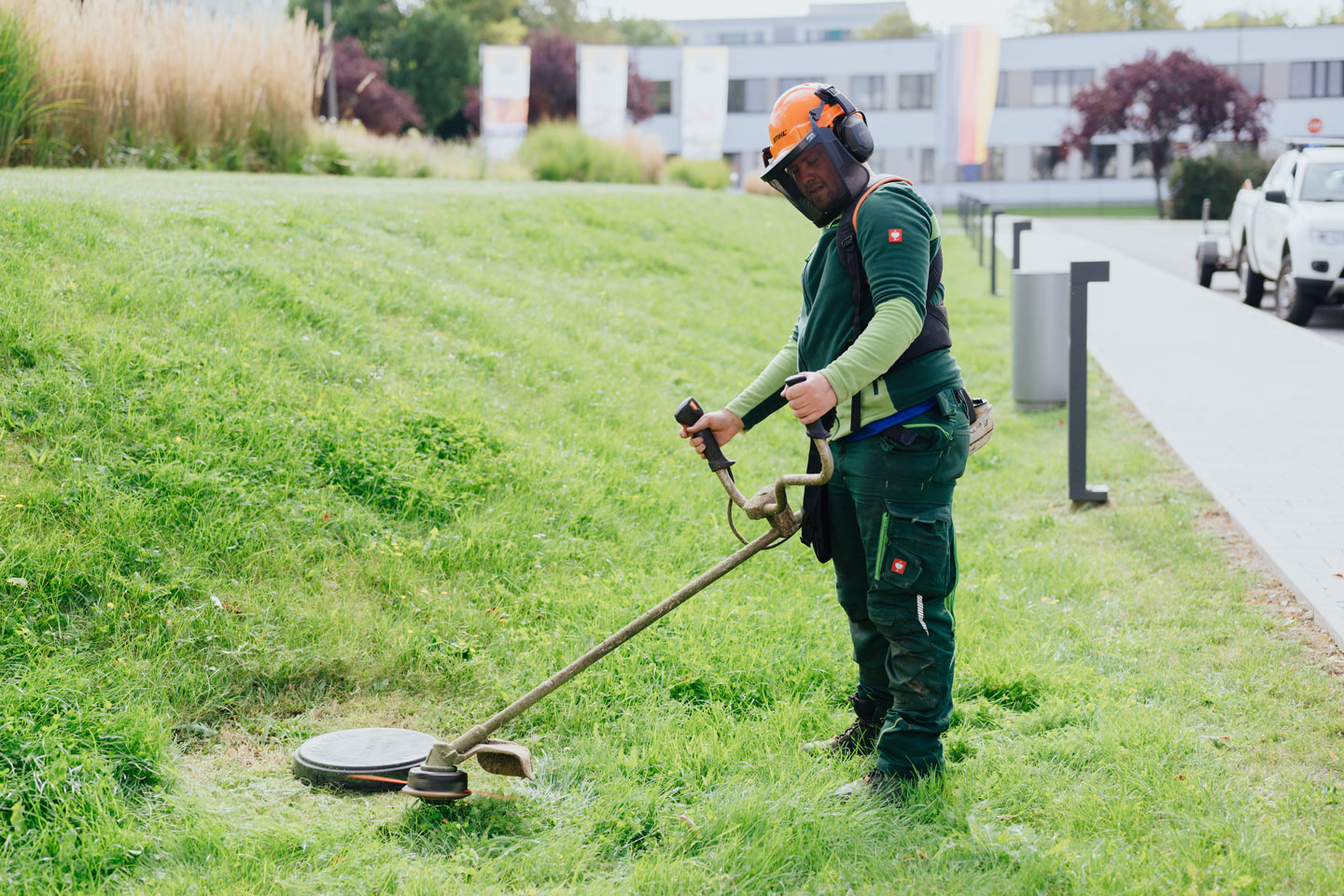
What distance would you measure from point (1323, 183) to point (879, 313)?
12619 mm

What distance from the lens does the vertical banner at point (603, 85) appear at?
90.2 ft

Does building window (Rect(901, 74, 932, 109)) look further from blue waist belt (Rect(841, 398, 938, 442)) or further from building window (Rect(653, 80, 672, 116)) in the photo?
blue waist belt (Rect(841, 398, 938, 442))

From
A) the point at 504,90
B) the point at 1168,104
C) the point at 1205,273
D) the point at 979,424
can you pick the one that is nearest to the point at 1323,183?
the point at 1205,273

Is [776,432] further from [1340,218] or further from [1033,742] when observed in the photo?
[1340,218]

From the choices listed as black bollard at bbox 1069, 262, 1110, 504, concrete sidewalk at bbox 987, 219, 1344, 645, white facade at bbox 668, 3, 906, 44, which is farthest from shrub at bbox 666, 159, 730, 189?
white facade at bbox 668, 3, 906, 44

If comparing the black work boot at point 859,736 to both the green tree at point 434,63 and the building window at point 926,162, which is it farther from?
the building window at point 926,162

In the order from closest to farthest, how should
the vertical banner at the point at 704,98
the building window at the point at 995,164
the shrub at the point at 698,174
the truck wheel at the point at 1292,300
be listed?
1. the truck wheel at the point at 1292,300
2. the shrub at the point at 698,174
3. the vertical banner at the point at 704,98
4. the building window at the point at 995,164

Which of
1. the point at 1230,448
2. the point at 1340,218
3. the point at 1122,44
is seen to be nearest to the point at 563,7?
the point at 1122,44

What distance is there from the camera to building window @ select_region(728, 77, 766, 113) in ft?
211

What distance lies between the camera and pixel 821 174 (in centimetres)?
317

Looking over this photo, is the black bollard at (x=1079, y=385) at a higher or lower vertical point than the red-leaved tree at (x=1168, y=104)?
lower

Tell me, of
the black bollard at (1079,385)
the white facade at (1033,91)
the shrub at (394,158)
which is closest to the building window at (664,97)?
the white facade at (1033,91)

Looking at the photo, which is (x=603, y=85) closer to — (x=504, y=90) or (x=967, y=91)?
(x=504, y=90)

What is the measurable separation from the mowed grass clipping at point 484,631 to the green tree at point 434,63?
4877cm
